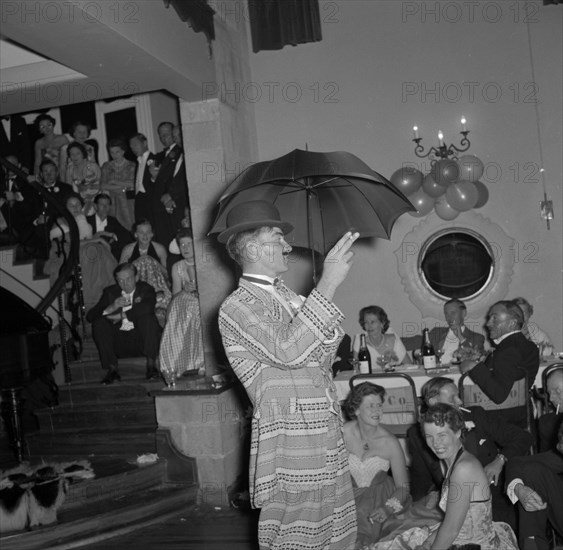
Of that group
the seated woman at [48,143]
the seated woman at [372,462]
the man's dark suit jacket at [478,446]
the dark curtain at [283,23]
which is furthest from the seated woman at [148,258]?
the man's dark suit jacket at [478,446]

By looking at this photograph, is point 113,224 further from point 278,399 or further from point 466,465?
point 278,399

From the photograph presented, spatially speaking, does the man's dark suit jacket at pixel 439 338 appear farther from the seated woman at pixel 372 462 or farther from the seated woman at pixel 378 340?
the seated woman at pixel 372 462

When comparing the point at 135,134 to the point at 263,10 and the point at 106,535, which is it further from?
the point at 106,535

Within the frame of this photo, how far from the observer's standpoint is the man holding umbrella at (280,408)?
220cm

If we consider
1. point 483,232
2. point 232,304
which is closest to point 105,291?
point 483,232

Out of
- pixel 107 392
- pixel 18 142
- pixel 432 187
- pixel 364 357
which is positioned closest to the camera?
pixel 364 357

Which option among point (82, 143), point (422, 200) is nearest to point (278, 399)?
point (422, 200)

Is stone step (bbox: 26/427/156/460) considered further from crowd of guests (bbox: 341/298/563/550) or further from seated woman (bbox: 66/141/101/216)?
seated woman (bbox: 66/141/101/216)

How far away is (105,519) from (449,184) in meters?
4.20

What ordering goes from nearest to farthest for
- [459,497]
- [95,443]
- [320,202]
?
[459,497]
[320,202]
[95,443]

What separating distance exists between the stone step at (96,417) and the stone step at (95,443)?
0.07 meters

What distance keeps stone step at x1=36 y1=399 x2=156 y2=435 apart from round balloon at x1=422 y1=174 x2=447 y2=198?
3.16 m

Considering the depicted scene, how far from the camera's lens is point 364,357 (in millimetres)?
5859

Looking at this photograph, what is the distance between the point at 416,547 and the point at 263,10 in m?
5.68
